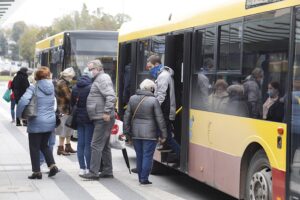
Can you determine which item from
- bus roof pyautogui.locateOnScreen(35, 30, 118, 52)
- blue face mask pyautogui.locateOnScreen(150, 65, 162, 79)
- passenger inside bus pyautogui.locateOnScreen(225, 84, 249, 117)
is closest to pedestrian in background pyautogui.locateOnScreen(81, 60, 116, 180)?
blue face mask pyautogui.locateOnScreen(150, 65, 162, 79)

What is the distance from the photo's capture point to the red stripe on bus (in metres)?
6.89

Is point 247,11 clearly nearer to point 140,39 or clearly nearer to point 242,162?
point 242,162

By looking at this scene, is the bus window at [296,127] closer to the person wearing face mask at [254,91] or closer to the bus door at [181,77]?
the person wearing face mask at [254,91]

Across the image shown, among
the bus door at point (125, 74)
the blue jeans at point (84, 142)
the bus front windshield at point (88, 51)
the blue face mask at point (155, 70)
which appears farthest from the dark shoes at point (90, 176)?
Answer: the bus front windshield at point (88, 51)

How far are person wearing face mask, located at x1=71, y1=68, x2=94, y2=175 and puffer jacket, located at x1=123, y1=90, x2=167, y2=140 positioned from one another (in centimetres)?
79

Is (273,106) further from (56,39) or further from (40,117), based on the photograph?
(56,39)

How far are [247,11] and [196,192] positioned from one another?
135 inches

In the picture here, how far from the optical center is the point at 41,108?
10703 mm

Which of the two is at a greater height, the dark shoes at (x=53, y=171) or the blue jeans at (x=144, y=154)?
the blue jeans at (x=144, y=154)

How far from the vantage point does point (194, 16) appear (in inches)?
390

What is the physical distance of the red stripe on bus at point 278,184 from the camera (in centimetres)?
689

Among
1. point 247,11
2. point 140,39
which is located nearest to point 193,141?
point 247,11

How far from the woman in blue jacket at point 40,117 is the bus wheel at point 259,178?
155 inches

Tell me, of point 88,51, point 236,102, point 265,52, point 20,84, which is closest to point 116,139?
point 236,102
